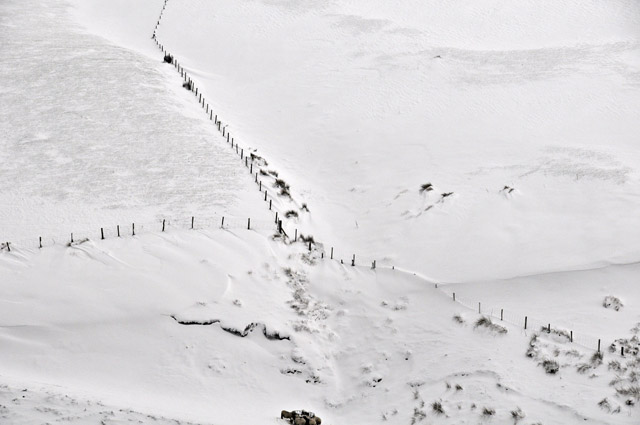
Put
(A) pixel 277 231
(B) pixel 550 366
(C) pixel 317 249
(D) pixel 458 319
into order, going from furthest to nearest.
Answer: (C) pixel 317 249
(A) pixel 277 231
(D) pixel 458 319
(B) pixel 550 366

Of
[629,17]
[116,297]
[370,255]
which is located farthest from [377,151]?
[629,17]

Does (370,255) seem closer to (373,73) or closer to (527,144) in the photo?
(527,144)

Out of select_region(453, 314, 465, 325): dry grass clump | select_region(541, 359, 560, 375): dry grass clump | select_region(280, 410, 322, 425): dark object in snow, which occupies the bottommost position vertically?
select_region(280, 410, 322, 425): dark object in snow

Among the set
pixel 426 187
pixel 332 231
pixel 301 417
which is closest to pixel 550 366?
pixel 301 417

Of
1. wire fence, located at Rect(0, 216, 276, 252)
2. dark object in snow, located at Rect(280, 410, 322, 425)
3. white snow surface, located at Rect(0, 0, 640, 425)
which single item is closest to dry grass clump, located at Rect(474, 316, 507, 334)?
white snow surface, located at Rect(0, 0, 640, 425)

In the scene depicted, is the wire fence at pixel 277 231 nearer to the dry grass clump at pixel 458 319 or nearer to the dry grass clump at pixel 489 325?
the dry grass clump at pixel 489 325

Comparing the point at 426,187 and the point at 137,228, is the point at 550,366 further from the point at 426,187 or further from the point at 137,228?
the point at 137,228

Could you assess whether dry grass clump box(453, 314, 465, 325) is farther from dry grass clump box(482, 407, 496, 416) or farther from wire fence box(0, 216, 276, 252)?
wire fence box(0, 216, 276, 252)
